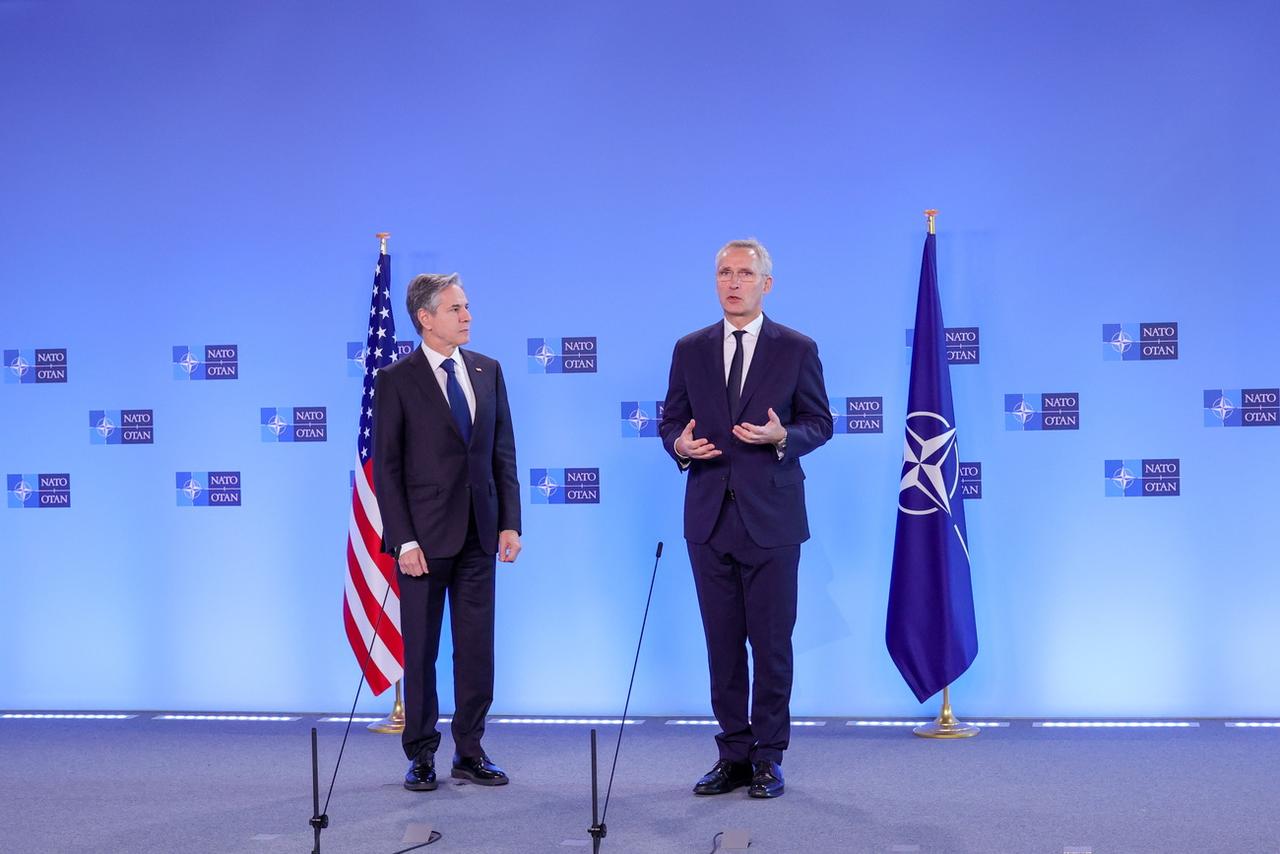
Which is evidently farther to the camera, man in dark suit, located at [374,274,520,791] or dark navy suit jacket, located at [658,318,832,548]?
man in dark suit, located at [374,274,520,791]

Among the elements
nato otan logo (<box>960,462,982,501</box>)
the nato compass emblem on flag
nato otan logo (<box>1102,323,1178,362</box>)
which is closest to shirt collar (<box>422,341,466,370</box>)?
the nato compass emblem on flag

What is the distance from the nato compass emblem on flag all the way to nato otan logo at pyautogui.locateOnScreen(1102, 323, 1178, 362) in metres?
0.78

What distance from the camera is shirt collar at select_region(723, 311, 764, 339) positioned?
4.12 meters

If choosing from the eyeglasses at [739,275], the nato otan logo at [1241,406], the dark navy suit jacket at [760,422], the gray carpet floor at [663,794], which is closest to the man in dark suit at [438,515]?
the gray carpet floor at [663,794]

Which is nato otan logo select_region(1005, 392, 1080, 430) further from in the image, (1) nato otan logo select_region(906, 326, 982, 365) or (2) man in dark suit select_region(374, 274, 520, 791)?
(2) man in dark suit select_region(374, 274, 520, 791)

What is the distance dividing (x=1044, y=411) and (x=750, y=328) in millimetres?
1623

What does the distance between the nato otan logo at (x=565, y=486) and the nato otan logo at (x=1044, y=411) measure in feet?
5.66

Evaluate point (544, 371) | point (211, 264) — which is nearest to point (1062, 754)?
point (544, 371)

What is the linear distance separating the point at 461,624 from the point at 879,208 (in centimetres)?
240

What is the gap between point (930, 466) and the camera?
491 centimetres

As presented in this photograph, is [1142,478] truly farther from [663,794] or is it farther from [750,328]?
[663,794]

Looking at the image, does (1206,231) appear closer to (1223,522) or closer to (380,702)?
(1223,522)

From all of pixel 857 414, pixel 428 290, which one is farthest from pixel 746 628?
pixel 428 290

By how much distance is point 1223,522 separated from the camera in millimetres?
5047
